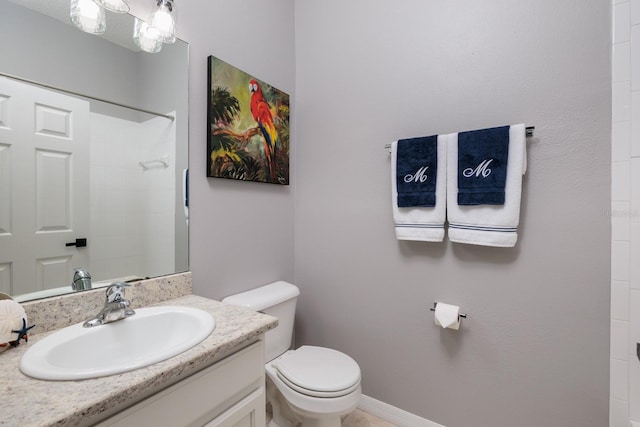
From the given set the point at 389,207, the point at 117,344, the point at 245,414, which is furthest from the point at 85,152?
the point at 389,207

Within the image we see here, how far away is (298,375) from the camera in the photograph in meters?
1.26

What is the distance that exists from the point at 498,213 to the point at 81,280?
63.6 inches

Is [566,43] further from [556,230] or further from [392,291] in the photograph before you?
[392,291]

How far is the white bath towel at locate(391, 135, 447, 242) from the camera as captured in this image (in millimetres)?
1352

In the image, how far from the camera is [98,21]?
1.01 metres

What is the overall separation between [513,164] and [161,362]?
4.61 ft

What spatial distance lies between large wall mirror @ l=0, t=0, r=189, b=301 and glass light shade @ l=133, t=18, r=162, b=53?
0.07ft

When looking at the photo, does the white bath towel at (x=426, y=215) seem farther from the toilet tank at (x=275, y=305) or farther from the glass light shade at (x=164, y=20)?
the glass light shade at (x=164, y=20)

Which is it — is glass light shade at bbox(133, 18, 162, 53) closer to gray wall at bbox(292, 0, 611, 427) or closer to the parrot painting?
the parrot painting

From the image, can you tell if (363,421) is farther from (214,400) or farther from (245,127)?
(245,127)

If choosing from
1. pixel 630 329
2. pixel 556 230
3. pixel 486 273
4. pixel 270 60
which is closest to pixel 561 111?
pixel 556 230

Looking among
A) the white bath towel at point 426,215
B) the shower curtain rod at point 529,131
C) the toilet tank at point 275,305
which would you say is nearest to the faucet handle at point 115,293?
the toilet tank at point 275,305

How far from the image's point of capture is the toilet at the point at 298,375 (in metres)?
1.18

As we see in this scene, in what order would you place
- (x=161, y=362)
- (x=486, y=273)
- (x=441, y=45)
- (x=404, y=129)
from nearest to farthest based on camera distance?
(x=161, y=362)
(x=486, y=273)
(x=441, y=45)
(x=404, y=129)
